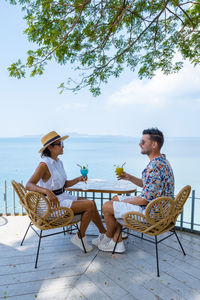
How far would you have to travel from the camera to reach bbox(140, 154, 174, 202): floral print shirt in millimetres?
2074

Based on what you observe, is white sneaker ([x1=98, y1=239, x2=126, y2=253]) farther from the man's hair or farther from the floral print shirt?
the man's hair

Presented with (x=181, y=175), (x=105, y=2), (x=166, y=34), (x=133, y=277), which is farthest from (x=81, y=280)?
(x=181, y=175)

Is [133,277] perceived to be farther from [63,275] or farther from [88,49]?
[88,49]

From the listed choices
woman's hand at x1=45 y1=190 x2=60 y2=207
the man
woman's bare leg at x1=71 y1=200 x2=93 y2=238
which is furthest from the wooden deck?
woman's hand at x1=45 y1=190 x2=60 y2=207

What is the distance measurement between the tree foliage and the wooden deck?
304cm

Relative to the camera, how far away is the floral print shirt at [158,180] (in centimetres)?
207

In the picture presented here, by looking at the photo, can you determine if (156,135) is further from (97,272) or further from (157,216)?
(97,272)

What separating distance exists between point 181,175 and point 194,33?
2083 cm

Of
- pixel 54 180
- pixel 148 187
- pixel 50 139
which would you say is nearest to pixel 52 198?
pixel 54 180

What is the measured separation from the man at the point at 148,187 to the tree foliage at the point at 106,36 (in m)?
2.17

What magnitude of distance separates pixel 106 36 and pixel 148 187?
3.39 m

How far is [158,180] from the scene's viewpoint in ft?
6.78

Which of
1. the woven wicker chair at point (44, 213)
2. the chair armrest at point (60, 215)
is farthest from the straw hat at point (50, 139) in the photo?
the chair armrest at point (60, 215)

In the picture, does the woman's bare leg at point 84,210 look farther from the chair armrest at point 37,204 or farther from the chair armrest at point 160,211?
the chair armrest at point 160,211
